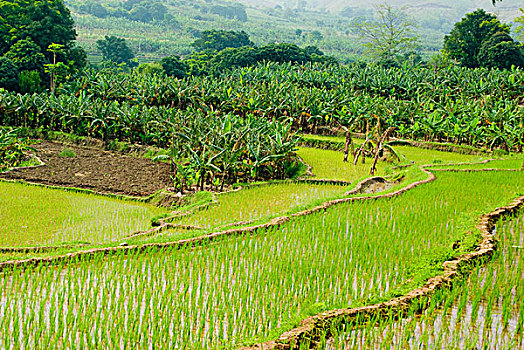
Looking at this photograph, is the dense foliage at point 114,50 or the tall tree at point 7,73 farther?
the dense foliage at point 114,50

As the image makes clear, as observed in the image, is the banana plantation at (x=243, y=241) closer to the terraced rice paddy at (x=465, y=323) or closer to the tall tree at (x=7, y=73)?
the terraced rice paddy at (x=465, y=323)

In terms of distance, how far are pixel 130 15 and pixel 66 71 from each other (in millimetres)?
83440

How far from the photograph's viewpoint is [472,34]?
3984 centimetres

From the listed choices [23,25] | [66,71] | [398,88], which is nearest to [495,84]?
[398,88]

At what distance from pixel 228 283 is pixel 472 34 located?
39.1 metres

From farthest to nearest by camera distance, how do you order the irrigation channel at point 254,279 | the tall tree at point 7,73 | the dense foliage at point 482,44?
1. the dense foliage at point 482,44
2. the tall tree at point 7,73
3. the irrigation channel at point 254,279

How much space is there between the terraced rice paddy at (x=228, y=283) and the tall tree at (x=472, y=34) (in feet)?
114

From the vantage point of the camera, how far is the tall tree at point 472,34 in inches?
1534

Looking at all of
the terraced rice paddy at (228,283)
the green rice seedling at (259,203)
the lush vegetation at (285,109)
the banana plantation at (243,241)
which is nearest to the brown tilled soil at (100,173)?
the banana plantation at (243,241)

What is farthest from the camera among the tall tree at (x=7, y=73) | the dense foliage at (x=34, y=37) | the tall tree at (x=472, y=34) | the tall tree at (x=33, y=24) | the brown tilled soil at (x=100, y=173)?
the tall tree at (x=472, y=34)

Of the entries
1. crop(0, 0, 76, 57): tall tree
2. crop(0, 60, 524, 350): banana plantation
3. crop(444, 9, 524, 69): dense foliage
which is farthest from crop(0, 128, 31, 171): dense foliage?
crop(444, 9, 524, 69): dense foliage

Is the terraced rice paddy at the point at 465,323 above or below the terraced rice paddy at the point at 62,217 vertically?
above

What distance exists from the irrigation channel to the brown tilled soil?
2915 millimetres

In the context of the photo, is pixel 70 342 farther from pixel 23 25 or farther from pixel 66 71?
pixel 23 25
